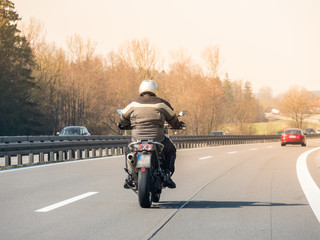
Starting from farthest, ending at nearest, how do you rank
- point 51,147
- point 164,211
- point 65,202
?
point 51,147 < point 65,202 < point 164,211

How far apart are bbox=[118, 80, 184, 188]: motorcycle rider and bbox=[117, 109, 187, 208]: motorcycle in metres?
0.14

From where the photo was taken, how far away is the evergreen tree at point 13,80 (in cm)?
4203

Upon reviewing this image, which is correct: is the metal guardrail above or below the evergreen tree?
below

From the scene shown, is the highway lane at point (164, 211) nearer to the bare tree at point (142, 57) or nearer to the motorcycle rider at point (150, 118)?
the motorcycle rider at point (150, 118)

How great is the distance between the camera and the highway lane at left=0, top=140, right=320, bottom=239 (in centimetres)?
555

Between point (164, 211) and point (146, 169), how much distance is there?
0.64m

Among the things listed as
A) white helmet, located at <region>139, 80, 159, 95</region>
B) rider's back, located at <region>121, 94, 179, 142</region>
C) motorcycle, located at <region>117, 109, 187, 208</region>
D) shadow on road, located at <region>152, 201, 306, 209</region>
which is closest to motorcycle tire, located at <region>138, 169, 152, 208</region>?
motorcycle, located at <region>117, 109, 187, 208</region>

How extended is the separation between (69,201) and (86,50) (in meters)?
51.9

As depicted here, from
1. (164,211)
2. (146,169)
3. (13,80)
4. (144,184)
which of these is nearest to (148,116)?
(146,169)

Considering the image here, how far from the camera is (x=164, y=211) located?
7.05 metres

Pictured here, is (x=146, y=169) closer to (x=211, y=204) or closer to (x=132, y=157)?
(x=132, y=157)

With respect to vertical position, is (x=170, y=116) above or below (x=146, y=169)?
above

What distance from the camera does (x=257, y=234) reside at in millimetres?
5473

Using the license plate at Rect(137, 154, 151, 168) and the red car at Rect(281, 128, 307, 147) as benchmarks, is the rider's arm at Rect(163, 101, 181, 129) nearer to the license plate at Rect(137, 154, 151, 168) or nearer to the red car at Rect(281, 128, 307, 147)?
the license plate at Rect(137, 154, 151, 168)
